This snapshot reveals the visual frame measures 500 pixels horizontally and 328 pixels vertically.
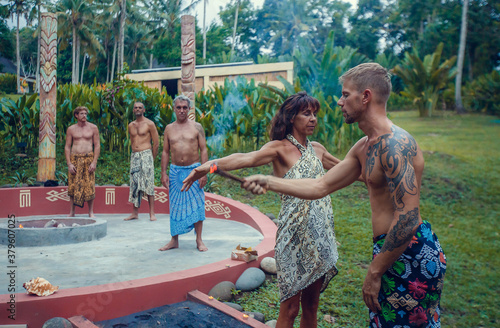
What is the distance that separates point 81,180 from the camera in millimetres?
7137

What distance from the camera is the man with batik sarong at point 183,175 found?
16.6ft

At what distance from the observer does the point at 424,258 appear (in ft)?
6.37

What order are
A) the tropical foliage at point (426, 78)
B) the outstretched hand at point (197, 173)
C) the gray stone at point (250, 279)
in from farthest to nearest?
the tropical foliage at point (426, 78) → the gray stone at point (250, 279) → the outstretched hand at point (197, 173)

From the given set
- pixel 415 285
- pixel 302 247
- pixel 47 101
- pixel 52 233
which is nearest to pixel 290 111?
pixel 302 247

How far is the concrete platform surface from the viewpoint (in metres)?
4.24

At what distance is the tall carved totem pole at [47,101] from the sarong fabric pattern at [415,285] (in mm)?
8636

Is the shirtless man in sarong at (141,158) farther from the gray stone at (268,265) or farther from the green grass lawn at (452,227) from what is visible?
the gray stone at (268,265)

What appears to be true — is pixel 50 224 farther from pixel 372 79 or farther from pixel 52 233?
pixel 372 79

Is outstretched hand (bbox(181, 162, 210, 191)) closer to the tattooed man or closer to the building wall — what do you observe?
the tattooed man

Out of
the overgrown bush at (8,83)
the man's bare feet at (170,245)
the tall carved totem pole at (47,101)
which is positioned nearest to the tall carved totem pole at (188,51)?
the tall carved totem pole at (47,101)

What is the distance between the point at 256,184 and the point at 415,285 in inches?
35.3

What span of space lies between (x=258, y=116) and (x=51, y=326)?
869cm

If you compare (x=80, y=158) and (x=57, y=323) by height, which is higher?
(x=80, y=158)

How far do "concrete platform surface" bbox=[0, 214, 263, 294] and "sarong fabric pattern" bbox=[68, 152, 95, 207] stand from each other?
797 millimetres
